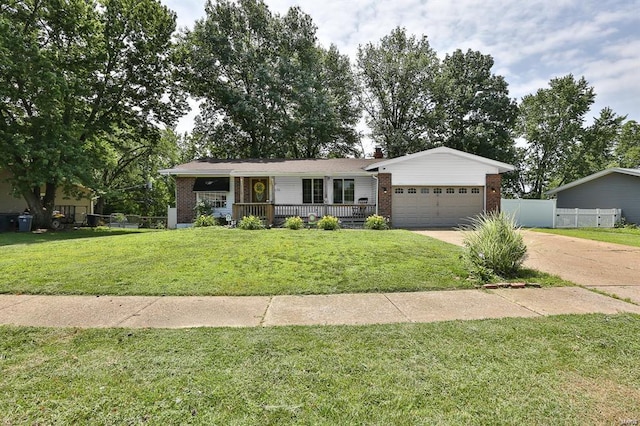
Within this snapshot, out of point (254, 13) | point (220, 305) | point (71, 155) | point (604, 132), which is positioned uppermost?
point (254, 13)

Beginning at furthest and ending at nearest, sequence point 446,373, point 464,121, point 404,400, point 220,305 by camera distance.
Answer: point 464,121
point 220,305
point 446,373
point 404,400

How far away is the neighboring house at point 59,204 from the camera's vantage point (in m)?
19.4

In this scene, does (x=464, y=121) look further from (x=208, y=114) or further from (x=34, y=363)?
(x=34, y=363)

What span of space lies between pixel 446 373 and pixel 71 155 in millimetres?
19512

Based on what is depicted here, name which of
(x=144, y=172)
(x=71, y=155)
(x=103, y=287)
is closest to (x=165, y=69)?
(x=71, y=155)

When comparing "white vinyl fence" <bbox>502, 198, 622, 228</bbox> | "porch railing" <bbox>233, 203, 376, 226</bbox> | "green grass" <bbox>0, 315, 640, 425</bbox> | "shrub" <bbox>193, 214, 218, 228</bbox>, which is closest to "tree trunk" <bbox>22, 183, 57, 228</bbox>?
"shrub" <bbox>193, 214, 218, 228</bbox>

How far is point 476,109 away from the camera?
3111 cm

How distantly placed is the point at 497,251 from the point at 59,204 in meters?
27.8

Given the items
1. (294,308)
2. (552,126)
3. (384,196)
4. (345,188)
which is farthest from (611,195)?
(294,308)

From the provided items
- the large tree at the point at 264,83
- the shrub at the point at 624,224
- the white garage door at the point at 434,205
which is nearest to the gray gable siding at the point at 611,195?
the shrub at the point at 624,224

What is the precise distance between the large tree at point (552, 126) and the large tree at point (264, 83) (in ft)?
67.2

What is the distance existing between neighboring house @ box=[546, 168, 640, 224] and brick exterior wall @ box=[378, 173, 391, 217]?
15744 mm

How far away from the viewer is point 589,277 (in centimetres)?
666

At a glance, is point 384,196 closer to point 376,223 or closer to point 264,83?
point 376,223
